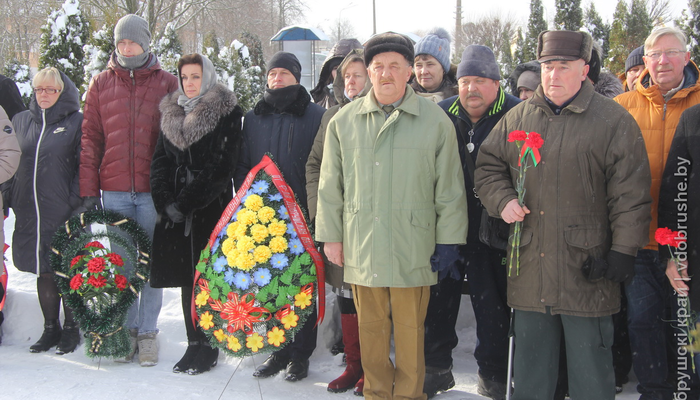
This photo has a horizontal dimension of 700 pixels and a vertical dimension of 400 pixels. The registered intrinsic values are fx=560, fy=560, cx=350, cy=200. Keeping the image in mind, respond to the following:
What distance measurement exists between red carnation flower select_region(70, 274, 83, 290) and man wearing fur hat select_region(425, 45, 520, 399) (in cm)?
261

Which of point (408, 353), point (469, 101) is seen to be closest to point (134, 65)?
point (469, 101)

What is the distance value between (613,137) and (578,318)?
97 centimetres

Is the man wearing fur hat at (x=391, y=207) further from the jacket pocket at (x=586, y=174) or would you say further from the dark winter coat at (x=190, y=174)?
the dark winter coat at (x=190, y=174)

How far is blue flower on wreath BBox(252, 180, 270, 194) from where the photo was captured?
12.4 feet

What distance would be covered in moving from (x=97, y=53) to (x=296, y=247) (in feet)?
30.3

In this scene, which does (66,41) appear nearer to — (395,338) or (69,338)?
(69,338)

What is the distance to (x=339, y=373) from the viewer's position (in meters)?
4.08

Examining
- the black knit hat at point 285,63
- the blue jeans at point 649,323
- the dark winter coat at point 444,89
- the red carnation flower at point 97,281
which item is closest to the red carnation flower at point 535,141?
the blue jeans at point 649,323

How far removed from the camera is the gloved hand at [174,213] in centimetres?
391

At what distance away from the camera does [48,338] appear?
455 centimetres

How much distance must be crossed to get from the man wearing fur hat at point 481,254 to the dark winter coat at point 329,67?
1346mm

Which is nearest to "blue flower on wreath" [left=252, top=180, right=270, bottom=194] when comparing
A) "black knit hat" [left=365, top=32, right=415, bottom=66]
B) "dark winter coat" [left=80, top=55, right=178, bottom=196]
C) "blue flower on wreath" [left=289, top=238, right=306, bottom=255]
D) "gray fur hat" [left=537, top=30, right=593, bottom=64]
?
"blue flower on wreath" [left=289, top=238, right=306, bottom=255]

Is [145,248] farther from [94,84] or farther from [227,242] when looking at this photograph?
[94,84]

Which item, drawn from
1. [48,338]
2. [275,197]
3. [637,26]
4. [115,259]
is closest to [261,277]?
[275,197]
